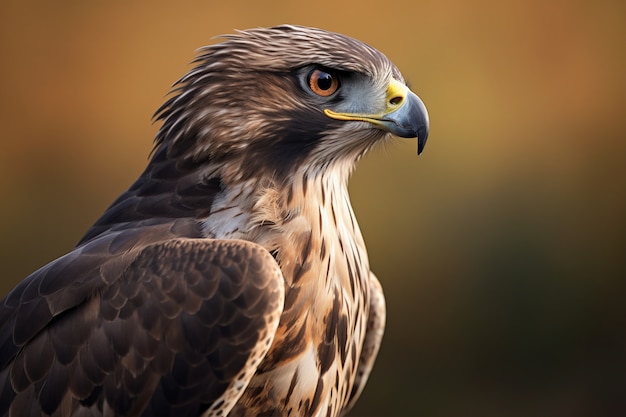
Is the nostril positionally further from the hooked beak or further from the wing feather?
the wing feather

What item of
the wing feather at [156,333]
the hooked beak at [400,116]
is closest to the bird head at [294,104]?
the hooked beak at [400,116]

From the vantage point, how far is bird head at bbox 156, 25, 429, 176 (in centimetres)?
304

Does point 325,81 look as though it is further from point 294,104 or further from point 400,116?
point 400,116

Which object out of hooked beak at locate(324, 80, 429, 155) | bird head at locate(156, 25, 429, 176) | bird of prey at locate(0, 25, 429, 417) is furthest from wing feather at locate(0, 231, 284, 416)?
hooked beak at locate(324, 80, 429, 155)

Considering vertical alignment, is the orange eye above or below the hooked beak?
above

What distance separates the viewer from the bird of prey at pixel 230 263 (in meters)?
2.77

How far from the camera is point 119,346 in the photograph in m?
2.79

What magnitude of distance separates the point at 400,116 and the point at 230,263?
0.71 meters

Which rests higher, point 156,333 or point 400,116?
point 400,116

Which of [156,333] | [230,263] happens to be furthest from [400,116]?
[156,333]

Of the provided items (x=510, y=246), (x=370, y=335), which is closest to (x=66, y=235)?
(x=510, y=246)

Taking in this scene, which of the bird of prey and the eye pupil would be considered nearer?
the bird of prey

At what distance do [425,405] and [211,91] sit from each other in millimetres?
5261

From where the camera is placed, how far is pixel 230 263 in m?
2.80
